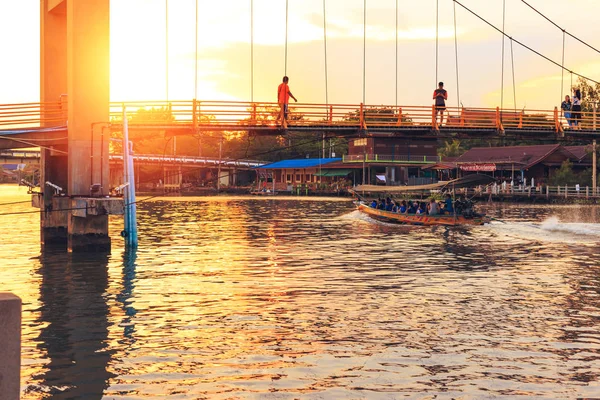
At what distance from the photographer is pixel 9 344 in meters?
6.44

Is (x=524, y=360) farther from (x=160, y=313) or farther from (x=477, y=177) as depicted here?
(x=477, y=177)

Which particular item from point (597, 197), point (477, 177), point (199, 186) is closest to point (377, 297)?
point (477, 177)

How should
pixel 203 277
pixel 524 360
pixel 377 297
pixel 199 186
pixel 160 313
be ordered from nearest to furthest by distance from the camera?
pixel 524 360 → pixel 160 313 → pixel 377 297 → pixel 203 277 → pixel 199 186

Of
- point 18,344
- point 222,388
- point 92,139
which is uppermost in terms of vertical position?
point 92,139

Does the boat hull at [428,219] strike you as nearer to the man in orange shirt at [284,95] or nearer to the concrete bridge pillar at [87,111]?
the man in orange shirt at [284,95]

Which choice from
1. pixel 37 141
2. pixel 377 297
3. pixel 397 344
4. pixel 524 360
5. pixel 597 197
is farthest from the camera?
pixel 597 197

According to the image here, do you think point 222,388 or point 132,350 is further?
point 132,350

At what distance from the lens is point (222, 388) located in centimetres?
1226

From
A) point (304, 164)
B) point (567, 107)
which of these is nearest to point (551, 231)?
point (567, 107)

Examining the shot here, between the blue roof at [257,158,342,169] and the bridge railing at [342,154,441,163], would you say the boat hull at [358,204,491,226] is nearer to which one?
the bridge railing at [342,154,441,163]

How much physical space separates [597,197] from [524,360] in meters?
73.8

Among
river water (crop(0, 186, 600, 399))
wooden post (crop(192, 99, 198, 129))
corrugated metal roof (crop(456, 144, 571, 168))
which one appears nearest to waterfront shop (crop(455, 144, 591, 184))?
corrugated metal roof (crop(456, 144, 571, 168))

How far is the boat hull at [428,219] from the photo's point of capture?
1912 inches

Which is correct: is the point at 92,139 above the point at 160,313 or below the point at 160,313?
above
